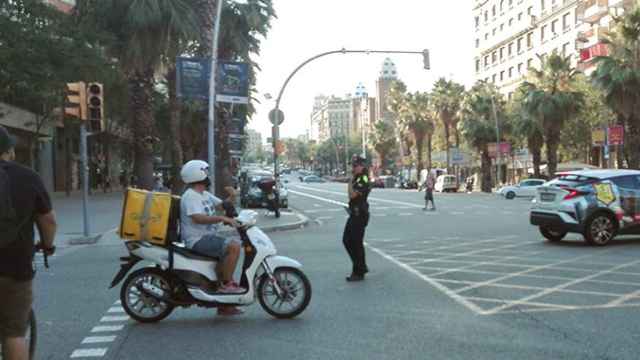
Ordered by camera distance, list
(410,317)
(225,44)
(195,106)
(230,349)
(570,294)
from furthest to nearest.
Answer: (195,106), (225,44), (570,294), (410,317), (230,349)

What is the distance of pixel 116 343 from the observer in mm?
6215

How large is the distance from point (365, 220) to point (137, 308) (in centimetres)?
366

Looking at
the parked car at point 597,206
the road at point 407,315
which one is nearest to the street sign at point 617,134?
the parked car at point 597,206

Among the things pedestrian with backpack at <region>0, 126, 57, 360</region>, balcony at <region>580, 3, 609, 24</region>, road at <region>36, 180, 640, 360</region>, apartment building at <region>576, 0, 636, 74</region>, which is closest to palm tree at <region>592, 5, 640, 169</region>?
apartment building at <region>576, 0, 636, 74</region>

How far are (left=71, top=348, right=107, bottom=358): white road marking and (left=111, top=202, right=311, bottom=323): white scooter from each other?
100cm

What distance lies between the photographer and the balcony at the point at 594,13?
183 ft

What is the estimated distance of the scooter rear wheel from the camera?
6.96m

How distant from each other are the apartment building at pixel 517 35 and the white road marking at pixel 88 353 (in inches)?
2313

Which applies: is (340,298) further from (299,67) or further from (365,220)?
(299,67)

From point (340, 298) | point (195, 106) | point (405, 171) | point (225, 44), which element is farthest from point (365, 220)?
point (405, 171)

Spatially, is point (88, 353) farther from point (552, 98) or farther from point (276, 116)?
point (552, 98)

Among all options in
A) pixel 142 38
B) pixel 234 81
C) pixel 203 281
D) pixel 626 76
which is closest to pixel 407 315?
pixel 203 281

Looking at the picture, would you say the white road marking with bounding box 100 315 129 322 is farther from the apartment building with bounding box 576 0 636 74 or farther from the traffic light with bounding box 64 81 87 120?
the apartment building with bounding box 576 0 636 74

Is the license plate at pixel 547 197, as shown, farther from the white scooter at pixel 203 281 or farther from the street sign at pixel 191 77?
the street sign at pixel 191 77
